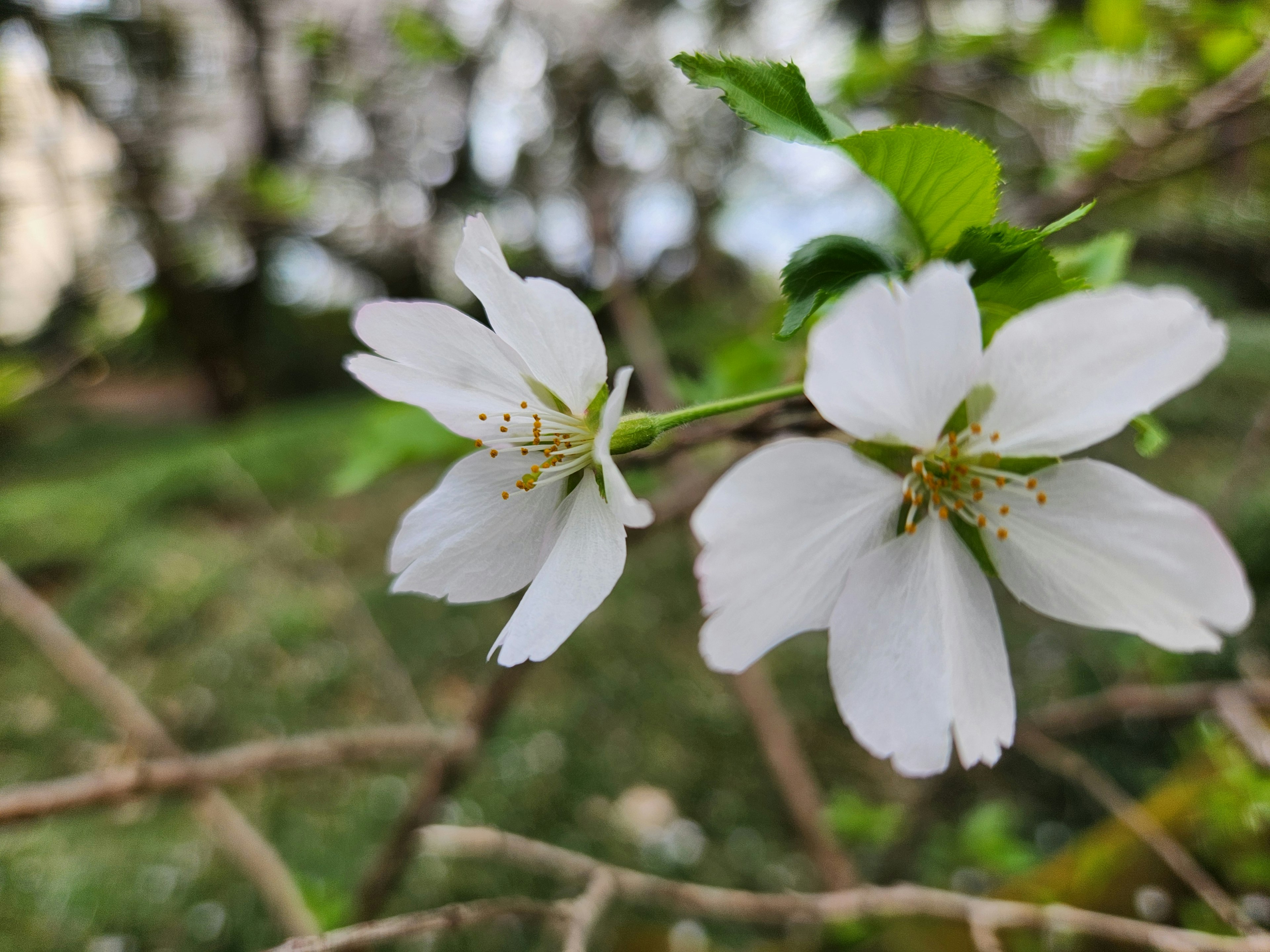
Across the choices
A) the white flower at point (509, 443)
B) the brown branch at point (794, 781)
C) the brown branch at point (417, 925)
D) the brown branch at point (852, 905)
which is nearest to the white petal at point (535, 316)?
the white flower at point (509, 443)

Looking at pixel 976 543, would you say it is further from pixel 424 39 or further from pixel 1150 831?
pixel 424 39

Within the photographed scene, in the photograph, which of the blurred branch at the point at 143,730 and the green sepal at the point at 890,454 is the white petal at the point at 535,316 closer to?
the green sepal at the point at 890,454

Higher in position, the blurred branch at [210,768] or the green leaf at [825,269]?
the green leaf at [825,269]

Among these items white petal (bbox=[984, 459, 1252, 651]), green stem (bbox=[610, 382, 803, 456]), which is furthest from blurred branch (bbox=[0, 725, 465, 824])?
white petal (bbox=[984, 459, 1252, 651])

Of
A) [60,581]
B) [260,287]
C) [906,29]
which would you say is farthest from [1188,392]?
[260,287]

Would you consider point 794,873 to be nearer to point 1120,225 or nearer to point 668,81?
point 1120,225

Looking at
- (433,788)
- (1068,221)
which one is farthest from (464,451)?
(1068,221)

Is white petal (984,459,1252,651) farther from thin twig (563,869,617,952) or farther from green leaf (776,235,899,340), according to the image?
thin twig (563,869,617,952)
